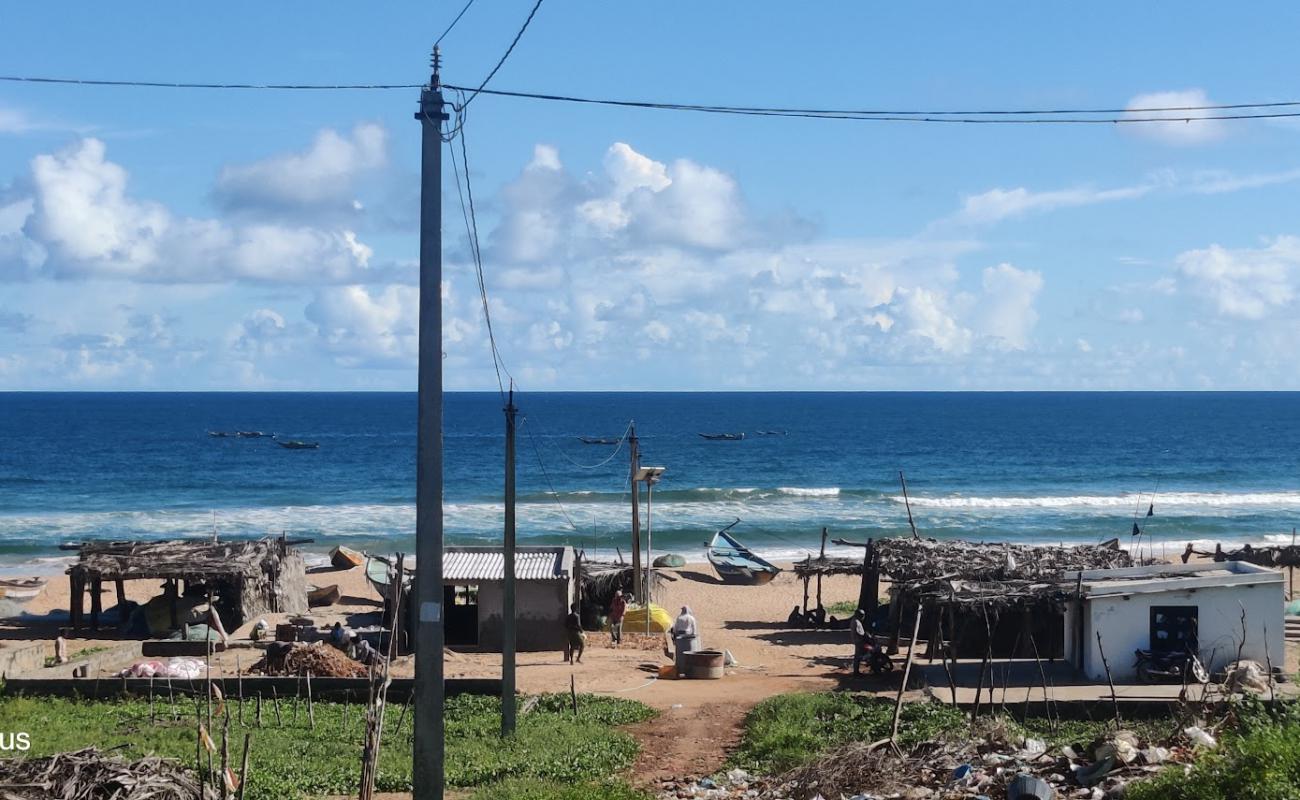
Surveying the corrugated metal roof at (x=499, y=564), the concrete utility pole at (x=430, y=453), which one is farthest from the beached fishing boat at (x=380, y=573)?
the concrete utility pole at (x=430, y=453)

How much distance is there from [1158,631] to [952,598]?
3.41m

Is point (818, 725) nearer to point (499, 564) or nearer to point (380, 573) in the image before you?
point (499, 564)

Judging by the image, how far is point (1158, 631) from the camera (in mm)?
20078

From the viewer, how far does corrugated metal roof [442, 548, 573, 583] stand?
23.6m

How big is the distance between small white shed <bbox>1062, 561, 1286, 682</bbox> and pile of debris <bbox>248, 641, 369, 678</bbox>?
1154 cm

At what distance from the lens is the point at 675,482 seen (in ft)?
240

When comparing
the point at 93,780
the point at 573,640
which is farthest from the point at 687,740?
the point at 93,780

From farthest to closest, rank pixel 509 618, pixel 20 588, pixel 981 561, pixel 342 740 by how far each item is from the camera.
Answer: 1. pixel 20 588
2. pixel 981 561
3. pixel 509 618
4. pixel 342 740

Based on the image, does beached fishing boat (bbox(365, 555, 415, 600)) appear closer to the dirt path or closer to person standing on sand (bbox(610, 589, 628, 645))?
person standing on sand (bbox(610, 589, 628, 645))

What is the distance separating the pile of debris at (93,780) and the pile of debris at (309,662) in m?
10.0

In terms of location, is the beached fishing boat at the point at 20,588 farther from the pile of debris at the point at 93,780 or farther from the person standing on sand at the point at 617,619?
the pile of debris at the point at 93,780

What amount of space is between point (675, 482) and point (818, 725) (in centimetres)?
5816

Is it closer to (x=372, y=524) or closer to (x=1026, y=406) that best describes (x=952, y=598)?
(x=372, y=524)

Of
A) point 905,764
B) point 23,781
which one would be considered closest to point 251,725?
point 23,781
